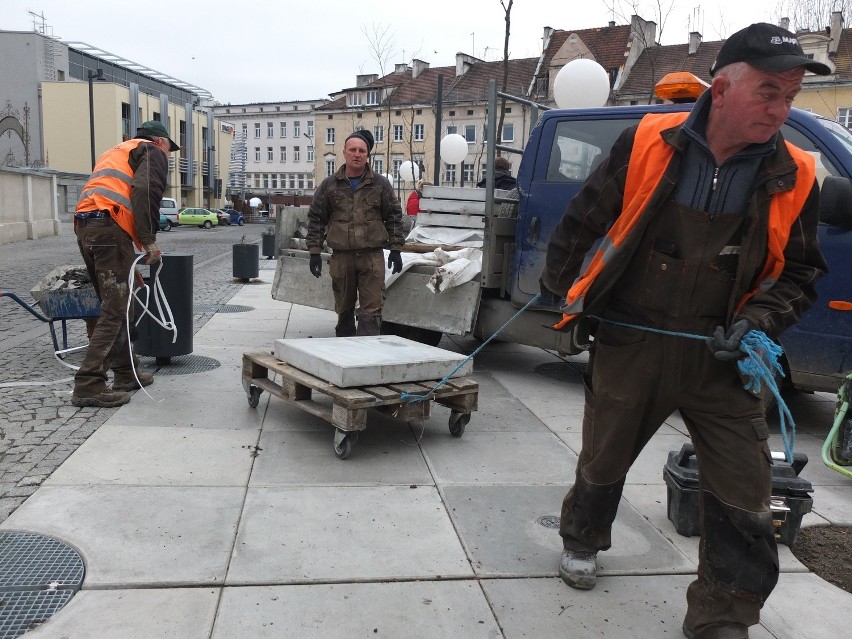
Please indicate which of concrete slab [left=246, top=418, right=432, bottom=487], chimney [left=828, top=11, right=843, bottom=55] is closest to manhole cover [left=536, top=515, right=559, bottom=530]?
concrete slab [left=246, top=418, right=432, bottom=487]

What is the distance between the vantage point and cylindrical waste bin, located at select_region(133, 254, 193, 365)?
20.2ft

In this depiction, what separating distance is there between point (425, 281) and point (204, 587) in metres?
4.19

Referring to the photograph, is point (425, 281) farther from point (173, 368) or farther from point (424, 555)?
point (424, 555)

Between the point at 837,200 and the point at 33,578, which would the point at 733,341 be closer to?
the point at 837,200

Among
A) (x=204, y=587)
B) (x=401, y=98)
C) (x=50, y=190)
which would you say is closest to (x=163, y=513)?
(x=204, y=587)

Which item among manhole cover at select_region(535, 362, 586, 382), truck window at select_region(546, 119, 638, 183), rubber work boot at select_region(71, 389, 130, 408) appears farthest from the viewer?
manhole cover at select_region(535, 362, 586, 382)

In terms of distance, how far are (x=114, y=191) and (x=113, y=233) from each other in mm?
296

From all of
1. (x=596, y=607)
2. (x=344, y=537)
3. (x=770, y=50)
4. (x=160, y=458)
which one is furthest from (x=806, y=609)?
(x=160, y=458)

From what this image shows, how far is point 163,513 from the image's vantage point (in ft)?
11.4

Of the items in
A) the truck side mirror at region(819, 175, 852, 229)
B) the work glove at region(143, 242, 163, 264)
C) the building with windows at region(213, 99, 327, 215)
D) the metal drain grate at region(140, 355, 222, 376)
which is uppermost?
the building with windows at region(213, 99, 327, 215)

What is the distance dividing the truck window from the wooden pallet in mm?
2145

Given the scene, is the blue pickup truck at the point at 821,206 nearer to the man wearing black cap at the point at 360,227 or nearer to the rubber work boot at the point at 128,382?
the man wearing black cap at the point at 360,227

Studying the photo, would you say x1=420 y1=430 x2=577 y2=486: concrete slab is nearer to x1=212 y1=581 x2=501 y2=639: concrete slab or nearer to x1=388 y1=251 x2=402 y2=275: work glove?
x1=212 y1=581 x2=501 y2=639: concrete slab

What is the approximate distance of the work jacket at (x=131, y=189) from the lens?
16.9 ft
